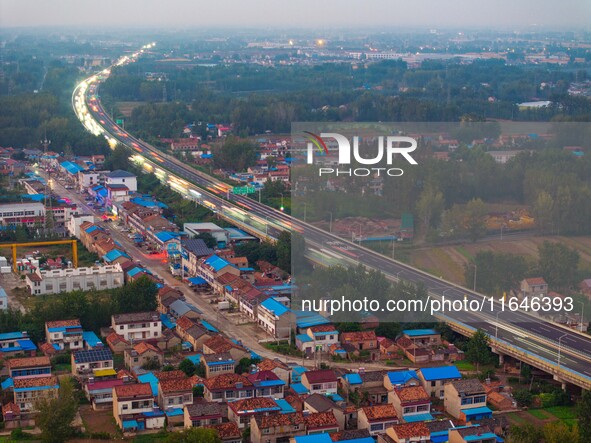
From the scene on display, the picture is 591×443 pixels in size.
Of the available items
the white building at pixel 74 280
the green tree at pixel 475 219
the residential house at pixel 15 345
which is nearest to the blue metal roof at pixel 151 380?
the residential house at pixel 15 345

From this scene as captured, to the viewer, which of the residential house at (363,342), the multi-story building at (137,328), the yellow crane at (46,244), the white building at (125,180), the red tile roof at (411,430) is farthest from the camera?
the white building at (125,180)

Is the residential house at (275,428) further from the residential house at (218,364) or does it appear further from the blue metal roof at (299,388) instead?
the residential house at (218,364)

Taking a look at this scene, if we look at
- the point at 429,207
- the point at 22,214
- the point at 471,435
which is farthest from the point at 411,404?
the point at 22,214

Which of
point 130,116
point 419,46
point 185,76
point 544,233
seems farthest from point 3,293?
point 419,46

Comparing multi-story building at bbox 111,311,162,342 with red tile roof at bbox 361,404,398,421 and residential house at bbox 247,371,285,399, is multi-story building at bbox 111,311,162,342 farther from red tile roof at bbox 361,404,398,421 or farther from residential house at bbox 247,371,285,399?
red tile roof at bbox 361,404,398,421

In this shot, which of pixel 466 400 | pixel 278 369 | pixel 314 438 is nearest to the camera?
pixel 314 438

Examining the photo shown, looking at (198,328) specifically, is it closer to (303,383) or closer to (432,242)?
(303,383)

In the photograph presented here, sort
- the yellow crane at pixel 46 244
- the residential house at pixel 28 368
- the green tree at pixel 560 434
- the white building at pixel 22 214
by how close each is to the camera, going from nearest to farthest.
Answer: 1. the green tree at pixel 560 434
2. the residential house at pixel 28 368
3. the yellow crane at pixel 46 244
4. the white building at pixel 22 214

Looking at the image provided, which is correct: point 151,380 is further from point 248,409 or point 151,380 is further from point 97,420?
point 248,409

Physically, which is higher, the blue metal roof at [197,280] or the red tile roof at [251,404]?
the red tile roof at [251,404]
